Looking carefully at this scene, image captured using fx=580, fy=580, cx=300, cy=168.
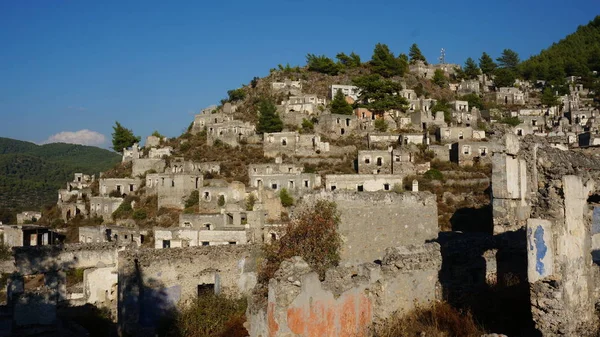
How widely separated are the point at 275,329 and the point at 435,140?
47.8 meters

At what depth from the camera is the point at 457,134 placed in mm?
56000

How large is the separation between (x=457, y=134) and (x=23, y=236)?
38.7m

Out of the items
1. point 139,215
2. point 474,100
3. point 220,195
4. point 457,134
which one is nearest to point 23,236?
point 139,215

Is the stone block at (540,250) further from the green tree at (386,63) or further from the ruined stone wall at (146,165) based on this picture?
the green tree at (386,63)

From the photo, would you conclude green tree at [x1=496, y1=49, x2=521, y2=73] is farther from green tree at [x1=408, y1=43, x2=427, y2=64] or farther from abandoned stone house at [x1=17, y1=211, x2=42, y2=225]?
abandoned stone house at [x1=17, y1=211, x2=42, y2=225]

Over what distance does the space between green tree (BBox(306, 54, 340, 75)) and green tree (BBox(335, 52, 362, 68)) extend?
7.06ft

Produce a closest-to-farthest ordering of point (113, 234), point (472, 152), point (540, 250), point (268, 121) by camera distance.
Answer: point (540, 250), point (113, 234), point (472, 152), point (268, 121)

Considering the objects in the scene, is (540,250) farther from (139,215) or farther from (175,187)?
(175,187)

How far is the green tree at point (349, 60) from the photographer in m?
90.3

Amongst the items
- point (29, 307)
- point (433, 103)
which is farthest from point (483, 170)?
point (29, 307)

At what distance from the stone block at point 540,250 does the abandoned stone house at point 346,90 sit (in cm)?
6690

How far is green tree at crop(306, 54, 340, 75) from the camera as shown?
3455 inches

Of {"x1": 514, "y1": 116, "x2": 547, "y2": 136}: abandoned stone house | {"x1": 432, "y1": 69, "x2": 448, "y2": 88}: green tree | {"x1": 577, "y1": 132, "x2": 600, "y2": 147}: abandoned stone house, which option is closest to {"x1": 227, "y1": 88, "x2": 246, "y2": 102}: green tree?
{"x1": 432, "y1": 69, "x2": 448, "y2": 88}: green tree

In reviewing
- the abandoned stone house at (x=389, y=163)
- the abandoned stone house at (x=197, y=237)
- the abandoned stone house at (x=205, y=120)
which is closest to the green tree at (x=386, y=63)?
the abandoned stone house at (x=205, y=120)
